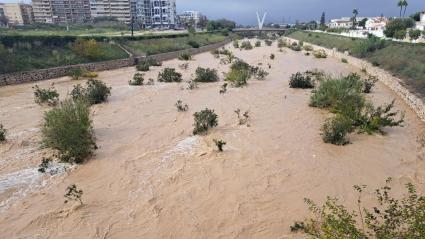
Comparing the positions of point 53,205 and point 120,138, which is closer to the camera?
point 53,205

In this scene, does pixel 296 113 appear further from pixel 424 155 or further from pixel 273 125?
pixel 424 155

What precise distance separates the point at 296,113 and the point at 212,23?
88354 millimetres

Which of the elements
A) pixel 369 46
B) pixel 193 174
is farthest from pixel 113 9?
pixel 193 174

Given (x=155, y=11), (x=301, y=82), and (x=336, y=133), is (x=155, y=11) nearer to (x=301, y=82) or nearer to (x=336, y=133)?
(x=301, y=82)

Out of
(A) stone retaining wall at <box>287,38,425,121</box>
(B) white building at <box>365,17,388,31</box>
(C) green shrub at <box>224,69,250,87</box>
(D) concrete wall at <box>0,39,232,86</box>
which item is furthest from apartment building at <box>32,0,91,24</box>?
(C) green shrub at <box>224,69,250,87</box>

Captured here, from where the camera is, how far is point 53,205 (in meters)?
7.48

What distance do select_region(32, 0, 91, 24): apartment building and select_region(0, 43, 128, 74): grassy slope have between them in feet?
275

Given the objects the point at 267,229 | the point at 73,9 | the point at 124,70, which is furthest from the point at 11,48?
the point at 73,9

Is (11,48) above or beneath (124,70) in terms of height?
above

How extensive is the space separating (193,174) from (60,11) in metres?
118

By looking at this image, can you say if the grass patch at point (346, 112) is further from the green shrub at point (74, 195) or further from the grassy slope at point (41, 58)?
the grassy slope at point (41, 58)

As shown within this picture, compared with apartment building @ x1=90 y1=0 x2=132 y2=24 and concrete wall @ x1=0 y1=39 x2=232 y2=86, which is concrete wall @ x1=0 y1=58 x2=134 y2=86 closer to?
concrete wall @ x1=0 y1=39 x2=232 y2=86

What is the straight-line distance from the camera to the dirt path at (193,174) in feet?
22.6

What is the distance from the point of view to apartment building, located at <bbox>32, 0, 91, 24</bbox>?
354 ft
